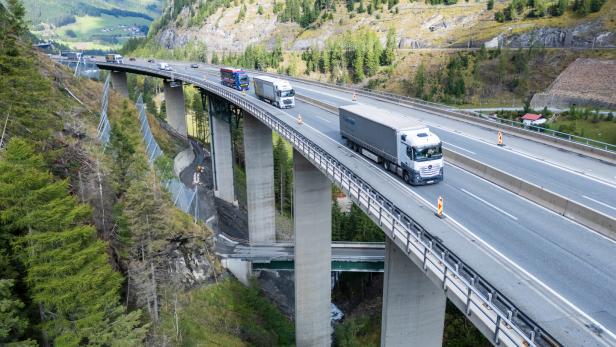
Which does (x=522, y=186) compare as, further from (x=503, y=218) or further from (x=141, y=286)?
(x=141, y=286)

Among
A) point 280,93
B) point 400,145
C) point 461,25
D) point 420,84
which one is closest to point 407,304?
point 400,145

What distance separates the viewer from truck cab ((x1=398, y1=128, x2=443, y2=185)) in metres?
24.2

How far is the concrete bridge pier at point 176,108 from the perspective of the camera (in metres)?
86.0

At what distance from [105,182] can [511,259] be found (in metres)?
26.7

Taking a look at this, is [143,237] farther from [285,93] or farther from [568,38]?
[568,38]

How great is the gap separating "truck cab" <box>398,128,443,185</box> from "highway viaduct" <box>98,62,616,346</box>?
1.16 m

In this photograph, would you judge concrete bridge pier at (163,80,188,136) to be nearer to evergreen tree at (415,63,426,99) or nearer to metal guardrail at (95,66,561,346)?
evergreen tree at (415,63,426,99)

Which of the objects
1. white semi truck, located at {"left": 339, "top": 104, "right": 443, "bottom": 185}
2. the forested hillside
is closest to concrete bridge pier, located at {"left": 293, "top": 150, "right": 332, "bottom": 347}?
the forested hillside

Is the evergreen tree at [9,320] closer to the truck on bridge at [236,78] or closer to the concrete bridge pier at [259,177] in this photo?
the concrete bridge pier at [259,177]

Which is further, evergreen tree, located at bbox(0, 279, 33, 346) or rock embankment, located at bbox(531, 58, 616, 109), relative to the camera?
rock embankment, located at bbox(531, 58, 616, 109)

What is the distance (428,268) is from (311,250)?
911 inches

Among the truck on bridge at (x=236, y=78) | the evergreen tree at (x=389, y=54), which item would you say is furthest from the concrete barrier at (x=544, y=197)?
the evergreen tree at (x=389, y=54)

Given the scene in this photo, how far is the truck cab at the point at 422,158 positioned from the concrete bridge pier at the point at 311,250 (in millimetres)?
12765

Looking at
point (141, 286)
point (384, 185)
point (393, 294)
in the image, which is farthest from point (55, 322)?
point (384, 185)
